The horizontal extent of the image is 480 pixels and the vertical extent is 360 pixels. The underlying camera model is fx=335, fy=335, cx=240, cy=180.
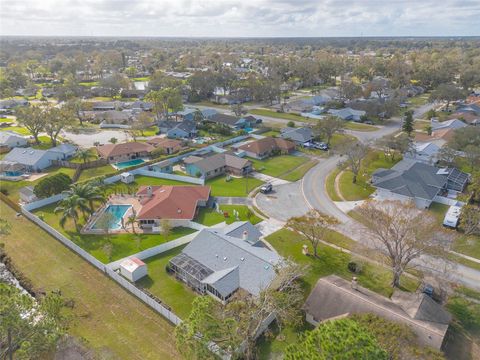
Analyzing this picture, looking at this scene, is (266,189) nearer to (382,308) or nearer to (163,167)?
(163,167)

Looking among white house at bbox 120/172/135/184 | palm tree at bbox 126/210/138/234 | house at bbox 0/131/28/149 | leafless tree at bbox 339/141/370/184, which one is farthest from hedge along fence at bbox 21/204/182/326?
leafless tree at bbox 339/141/370/184

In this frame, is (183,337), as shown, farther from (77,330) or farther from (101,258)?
(101,258)

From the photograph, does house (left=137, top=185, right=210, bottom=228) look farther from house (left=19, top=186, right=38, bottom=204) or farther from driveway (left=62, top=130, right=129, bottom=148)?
driveway (left=62, top=130, right=129, bottom=148)

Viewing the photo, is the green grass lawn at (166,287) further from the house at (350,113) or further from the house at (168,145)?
the house at (350,113)

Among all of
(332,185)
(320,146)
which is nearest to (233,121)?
(320,146)

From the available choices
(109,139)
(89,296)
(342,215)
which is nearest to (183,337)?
(89,296)

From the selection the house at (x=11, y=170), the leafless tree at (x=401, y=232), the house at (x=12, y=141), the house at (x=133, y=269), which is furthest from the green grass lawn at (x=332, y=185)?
the house at (x=12, y=141)
